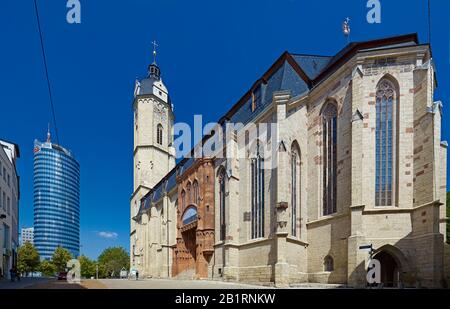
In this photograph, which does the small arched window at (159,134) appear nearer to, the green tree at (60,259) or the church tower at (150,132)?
the church tower at (150,132)

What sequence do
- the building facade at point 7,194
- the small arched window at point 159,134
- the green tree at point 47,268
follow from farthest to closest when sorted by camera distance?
the small arched window at point 159,134
the green tree at point 47,268
the building facade at point 7,194

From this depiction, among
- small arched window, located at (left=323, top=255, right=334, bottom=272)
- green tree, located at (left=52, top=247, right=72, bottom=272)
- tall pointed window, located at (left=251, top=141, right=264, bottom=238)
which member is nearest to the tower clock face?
green tree, located at (left=52, top=247, right=72, bottom=272)

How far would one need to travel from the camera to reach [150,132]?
2366 inches

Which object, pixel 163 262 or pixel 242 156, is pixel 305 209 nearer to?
pixel 242 156

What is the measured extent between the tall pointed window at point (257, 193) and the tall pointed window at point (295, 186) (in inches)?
105

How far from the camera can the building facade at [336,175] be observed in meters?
17.6

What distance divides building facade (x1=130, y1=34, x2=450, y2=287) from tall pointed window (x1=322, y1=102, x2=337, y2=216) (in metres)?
0.07

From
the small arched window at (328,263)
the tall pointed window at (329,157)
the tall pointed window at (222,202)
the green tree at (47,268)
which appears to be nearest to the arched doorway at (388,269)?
the small arched window at (328,263)

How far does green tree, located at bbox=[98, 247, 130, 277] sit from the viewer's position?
75.1 metres

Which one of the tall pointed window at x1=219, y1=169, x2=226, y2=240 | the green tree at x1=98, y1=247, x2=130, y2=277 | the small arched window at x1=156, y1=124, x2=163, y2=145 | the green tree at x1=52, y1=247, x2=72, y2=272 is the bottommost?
the green tree at x1=98, y1=247, x2=130, y2=277

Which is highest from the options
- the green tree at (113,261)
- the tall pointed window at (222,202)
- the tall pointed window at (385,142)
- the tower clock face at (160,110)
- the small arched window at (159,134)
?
the tower clock face at (160,110)

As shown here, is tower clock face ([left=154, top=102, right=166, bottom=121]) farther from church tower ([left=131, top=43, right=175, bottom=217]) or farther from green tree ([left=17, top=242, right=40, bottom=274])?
green tree ([left=17, top=242, right=40, bottom=274])
